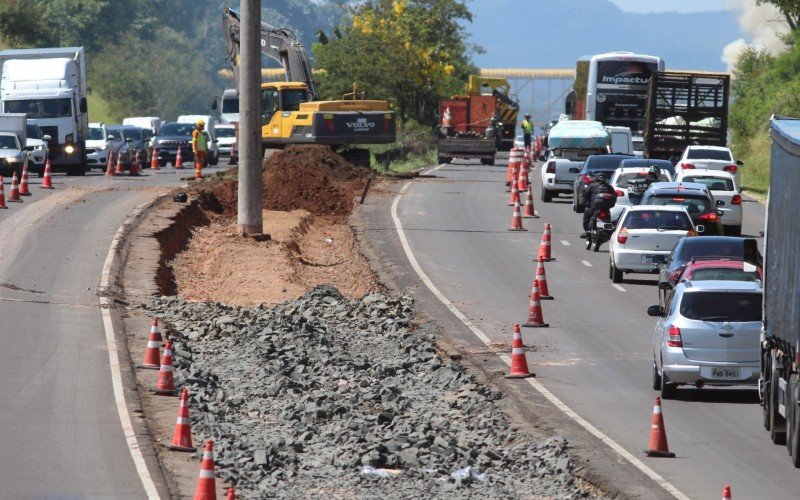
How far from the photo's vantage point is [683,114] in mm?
52781

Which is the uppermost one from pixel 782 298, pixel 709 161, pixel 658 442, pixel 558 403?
pixel 782 298

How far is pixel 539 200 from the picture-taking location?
4775 cm

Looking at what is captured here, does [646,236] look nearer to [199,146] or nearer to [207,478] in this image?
[207,478]

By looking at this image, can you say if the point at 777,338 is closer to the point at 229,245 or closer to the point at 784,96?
the point at 229,245

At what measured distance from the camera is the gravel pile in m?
14.6

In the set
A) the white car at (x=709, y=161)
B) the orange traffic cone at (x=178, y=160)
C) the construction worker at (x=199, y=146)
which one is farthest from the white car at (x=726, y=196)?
the orange traffic cone at (x=178, y=160)

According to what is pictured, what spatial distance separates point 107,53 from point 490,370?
117943 millimetres

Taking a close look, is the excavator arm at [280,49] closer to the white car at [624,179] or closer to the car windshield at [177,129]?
the car windshield at [177,129]

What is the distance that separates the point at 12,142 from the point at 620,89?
2522cm

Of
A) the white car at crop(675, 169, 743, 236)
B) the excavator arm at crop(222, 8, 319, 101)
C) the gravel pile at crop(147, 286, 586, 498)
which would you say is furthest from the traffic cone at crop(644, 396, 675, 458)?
the excavator arm at crop(222, 8, 319, 101)

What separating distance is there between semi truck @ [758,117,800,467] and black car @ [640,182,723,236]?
15559 mm

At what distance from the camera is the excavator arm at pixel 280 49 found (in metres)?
51.2

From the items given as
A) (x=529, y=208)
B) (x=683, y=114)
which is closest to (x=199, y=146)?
(x=529, y=208)

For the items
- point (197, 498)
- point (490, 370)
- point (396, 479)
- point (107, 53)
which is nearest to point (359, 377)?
point (490, 370)
